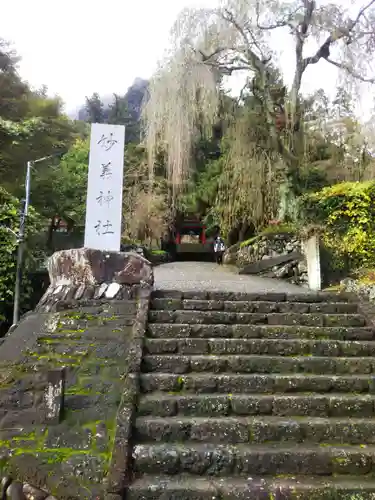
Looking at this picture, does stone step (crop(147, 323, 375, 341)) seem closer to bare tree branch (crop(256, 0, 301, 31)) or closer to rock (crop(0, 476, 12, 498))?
rock (crop(0, 476, 12, 498))

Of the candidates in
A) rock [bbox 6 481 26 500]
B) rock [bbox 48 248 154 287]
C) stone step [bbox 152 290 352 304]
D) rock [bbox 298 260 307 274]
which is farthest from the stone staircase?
rock [bbox 298 260 307 274]

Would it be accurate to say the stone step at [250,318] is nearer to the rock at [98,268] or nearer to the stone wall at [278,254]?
the rock at [98,268]

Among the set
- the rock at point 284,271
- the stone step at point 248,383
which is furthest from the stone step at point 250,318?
the rock at point 284,271

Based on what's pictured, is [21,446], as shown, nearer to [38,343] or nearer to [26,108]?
[38,343]

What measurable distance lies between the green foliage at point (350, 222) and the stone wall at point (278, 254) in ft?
3.82

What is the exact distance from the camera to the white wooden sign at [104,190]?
4.95m

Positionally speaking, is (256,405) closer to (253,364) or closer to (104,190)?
(253,364)

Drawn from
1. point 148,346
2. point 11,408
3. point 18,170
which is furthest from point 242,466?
point 18,170

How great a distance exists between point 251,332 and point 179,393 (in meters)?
1.08

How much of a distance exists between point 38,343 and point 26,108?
12.5m

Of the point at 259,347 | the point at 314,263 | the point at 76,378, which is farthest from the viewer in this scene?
the point at 314,263

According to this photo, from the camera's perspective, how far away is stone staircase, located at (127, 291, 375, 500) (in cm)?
257

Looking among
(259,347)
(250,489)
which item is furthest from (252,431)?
(259,347)

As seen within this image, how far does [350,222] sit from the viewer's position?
6633 mm
